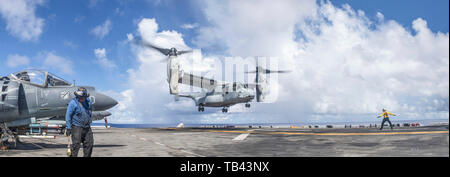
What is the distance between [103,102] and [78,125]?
13.5 ft

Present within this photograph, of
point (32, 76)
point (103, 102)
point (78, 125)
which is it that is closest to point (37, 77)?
point (32, 76)

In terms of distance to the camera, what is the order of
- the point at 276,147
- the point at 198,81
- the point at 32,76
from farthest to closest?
1. the point at 198,81
2. the point at 32,76
3. the point at 276,147

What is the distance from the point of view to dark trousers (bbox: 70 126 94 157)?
247 inches

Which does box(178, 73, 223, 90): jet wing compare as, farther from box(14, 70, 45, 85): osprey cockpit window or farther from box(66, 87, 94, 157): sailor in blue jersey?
box(66, 87, 94, 157): sailor in blue jersey

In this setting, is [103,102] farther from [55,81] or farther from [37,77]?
[37,77]

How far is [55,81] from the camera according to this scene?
1059 centimetres

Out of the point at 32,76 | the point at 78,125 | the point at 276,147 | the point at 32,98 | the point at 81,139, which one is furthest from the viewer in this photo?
the point at 32,76

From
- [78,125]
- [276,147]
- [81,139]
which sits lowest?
[276,147]

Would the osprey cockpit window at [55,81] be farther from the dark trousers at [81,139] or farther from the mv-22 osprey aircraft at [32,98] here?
the dark trousers at [81,139]

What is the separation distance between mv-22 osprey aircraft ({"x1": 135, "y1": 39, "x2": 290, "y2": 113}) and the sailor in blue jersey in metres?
34.3

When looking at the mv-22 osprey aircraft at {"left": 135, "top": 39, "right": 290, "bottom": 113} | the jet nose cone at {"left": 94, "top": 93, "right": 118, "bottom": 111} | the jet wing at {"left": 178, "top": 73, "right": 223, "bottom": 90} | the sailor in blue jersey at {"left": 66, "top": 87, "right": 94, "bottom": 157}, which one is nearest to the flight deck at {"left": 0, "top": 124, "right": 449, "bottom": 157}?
the sailor in blue jersey at {"left": 66, "top": 87, "right": 94, "bottom": 157}

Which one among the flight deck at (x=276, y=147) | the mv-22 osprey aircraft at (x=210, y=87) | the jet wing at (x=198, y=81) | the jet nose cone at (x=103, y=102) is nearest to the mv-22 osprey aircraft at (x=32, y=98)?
the jet nose cone at (x=103, y=102)
